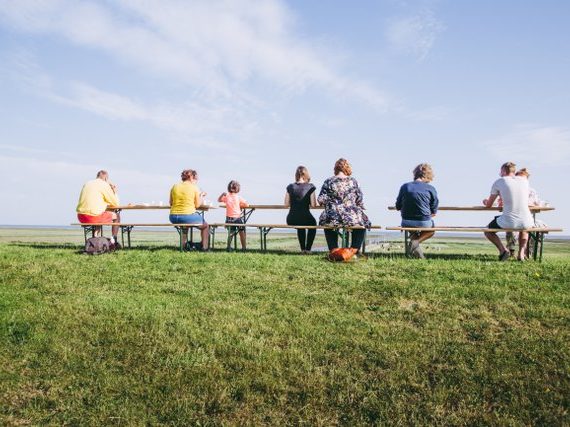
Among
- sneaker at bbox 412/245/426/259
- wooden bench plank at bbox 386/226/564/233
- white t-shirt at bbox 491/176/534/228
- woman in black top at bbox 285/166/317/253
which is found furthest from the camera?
woman in black top at bbox 285/166/317/253

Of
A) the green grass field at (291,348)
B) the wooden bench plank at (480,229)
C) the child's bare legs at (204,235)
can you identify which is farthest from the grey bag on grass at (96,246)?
the wooden bench plank at (480,229)

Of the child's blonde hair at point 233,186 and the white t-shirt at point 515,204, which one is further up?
the child's blonde hair at point 233,186

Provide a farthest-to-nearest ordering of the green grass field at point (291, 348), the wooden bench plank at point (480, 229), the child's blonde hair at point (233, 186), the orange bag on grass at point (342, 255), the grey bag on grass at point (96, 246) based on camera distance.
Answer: the child's blonde hair at point (233, 186) < the grey bag on grass at point (96, 246) < the wooden bench plank at point (480, 229) < the orange bag on grass at point (342, 255) < the green grass field at point (291, 348)

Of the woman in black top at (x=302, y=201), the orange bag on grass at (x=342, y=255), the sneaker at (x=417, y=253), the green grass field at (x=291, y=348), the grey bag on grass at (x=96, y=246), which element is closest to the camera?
the green grass field at (x=291, y=348)

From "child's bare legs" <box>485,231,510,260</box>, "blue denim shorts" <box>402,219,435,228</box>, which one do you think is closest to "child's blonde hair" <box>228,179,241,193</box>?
"blue denim shorts" <box>402,219,435,228</box>

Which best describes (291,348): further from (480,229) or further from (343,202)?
(480,229)

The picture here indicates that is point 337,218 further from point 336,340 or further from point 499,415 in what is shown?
point 499,415

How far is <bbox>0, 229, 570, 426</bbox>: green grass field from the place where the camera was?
3.77 meters

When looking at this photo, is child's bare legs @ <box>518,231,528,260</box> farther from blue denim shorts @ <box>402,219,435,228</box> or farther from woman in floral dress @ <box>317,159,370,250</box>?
woman in floral dress @ <box>317,159,370,250</box>

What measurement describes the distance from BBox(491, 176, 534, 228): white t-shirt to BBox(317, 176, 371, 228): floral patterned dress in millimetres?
2402

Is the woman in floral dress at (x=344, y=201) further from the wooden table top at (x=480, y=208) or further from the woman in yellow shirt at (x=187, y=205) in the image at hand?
the woman in yellow shirt at (x=187, y=205)

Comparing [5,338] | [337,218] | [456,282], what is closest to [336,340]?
[456,282]

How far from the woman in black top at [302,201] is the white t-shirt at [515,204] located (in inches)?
138

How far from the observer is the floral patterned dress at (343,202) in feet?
28.7
